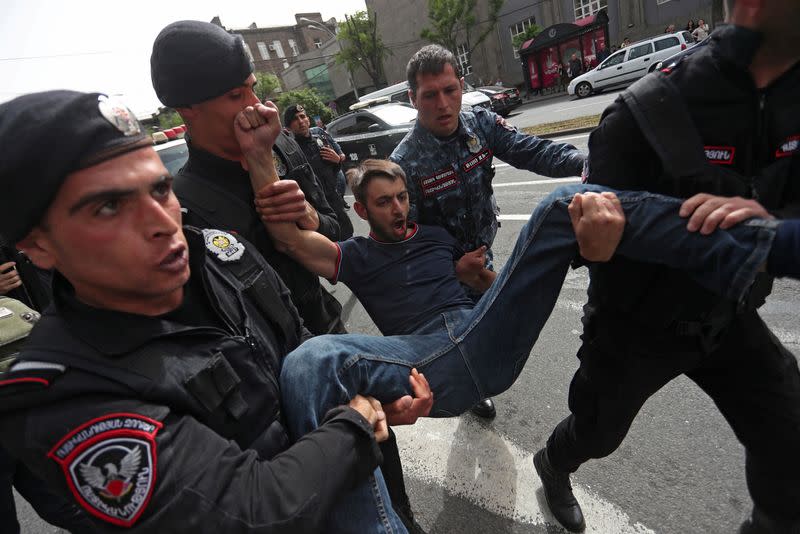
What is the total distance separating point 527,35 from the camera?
21891mm

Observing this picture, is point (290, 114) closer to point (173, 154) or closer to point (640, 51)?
point (173, 154)

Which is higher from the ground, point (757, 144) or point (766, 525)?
point (757, 144)

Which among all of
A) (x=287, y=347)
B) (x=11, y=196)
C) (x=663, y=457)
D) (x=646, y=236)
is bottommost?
(x=663, y=457)

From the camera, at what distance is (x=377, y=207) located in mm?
1925

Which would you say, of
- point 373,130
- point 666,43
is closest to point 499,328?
point 373,130

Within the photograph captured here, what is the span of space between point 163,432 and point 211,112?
110 centimetres

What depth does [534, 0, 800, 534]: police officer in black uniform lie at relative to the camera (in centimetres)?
102

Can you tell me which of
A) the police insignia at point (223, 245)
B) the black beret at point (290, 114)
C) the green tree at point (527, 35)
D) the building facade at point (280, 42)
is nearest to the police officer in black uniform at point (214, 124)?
the police insignia at point (223, 245)

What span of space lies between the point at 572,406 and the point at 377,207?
45.5 inches

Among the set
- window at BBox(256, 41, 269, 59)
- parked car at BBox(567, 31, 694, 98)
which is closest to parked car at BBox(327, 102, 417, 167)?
parked car at BBox(567, 31, 694, 98)

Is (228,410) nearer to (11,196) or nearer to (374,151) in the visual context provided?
(11,196)

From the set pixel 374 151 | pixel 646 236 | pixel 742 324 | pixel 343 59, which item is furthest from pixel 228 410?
pixel 343 59

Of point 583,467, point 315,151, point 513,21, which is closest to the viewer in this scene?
point 583,467

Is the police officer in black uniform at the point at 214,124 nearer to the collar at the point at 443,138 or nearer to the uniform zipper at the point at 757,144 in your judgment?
the collar at the point at 443,138
